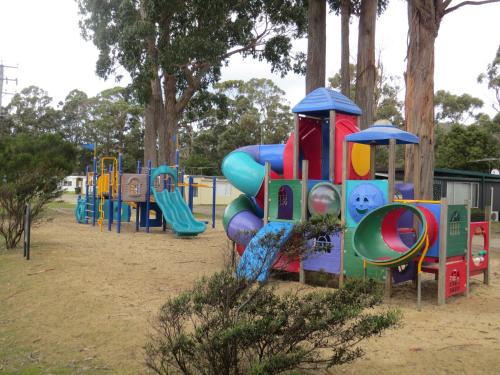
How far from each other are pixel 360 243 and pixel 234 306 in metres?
3.98

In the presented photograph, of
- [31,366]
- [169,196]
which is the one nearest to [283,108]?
[169,196]

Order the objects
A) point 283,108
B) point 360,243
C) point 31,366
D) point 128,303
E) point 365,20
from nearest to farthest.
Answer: point 31,366, point 128,303, point 360,243, point 365,20, point 283,108

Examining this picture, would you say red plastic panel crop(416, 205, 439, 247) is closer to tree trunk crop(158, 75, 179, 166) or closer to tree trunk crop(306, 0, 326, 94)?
tree trunk crop(306, 0, 326, 94)

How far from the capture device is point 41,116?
5991 cm

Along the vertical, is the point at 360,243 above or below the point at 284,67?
below

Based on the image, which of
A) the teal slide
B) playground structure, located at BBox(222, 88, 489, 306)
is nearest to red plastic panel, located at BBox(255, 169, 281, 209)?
playground structure, located at BBox(222, 88, 489, 306)

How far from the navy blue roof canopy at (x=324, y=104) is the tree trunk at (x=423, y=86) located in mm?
1439

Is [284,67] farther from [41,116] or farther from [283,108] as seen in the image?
[41,116]

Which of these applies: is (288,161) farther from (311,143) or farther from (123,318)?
(123,318)

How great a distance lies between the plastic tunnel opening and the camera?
6.46m

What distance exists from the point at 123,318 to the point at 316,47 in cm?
1009

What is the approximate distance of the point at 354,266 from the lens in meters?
7.33

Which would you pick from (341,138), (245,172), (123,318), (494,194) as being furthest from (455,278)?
(494,194)

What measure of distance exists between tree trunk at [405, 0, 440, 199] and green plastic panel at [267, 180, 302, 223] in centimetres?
246
